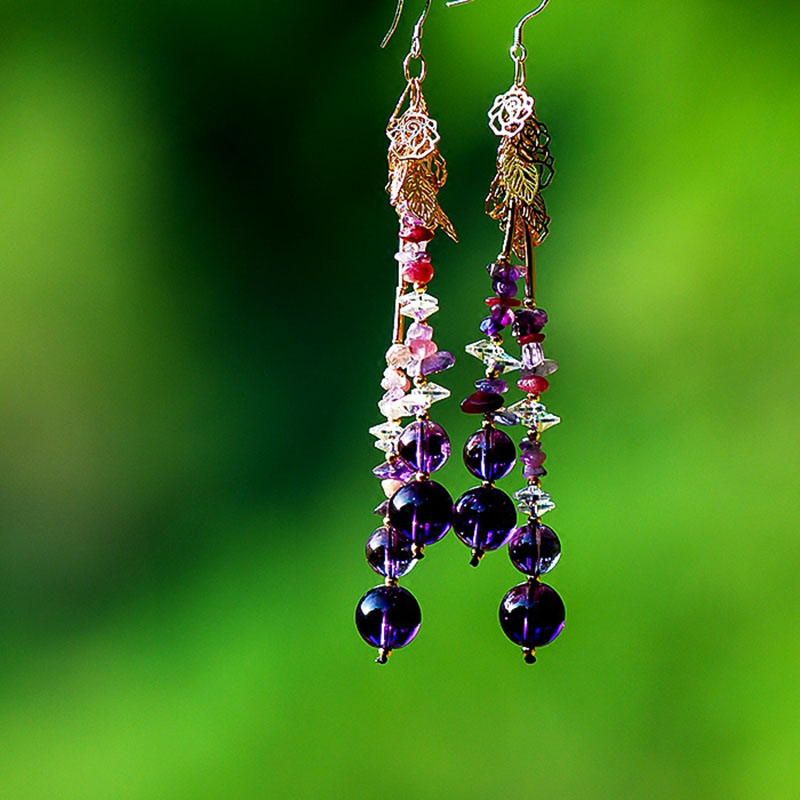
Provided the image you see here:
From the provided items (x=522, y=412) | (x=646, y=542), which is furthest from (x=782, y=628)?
(x=522, y=412)

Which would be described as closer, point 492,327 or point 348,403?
point 492,327

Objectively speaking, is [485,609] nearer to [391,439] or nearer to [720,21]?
[391,439]

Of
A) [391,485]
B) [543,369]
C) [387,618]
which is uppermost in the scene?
[543,369]

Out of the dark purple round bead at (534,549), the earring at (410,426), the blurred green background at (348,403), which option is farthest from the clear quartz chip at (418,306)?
the blurred green background at (348,403)

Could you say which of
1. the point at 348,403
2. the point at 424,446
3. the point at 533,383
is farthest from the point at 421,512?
the point at 348,403

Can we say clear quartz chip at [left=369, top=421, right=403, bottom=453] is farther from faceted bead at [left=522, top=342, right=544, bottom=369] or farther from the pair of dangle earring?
faceted bead at [left=522, top=342, right=544, bottom=369]

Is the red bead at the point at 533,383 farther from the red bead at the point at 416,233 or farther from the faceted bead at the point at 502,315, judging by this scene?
the red bead at the point at 416,233

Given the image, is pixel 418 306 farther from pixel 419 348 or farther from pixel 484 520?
pixel 484 520
